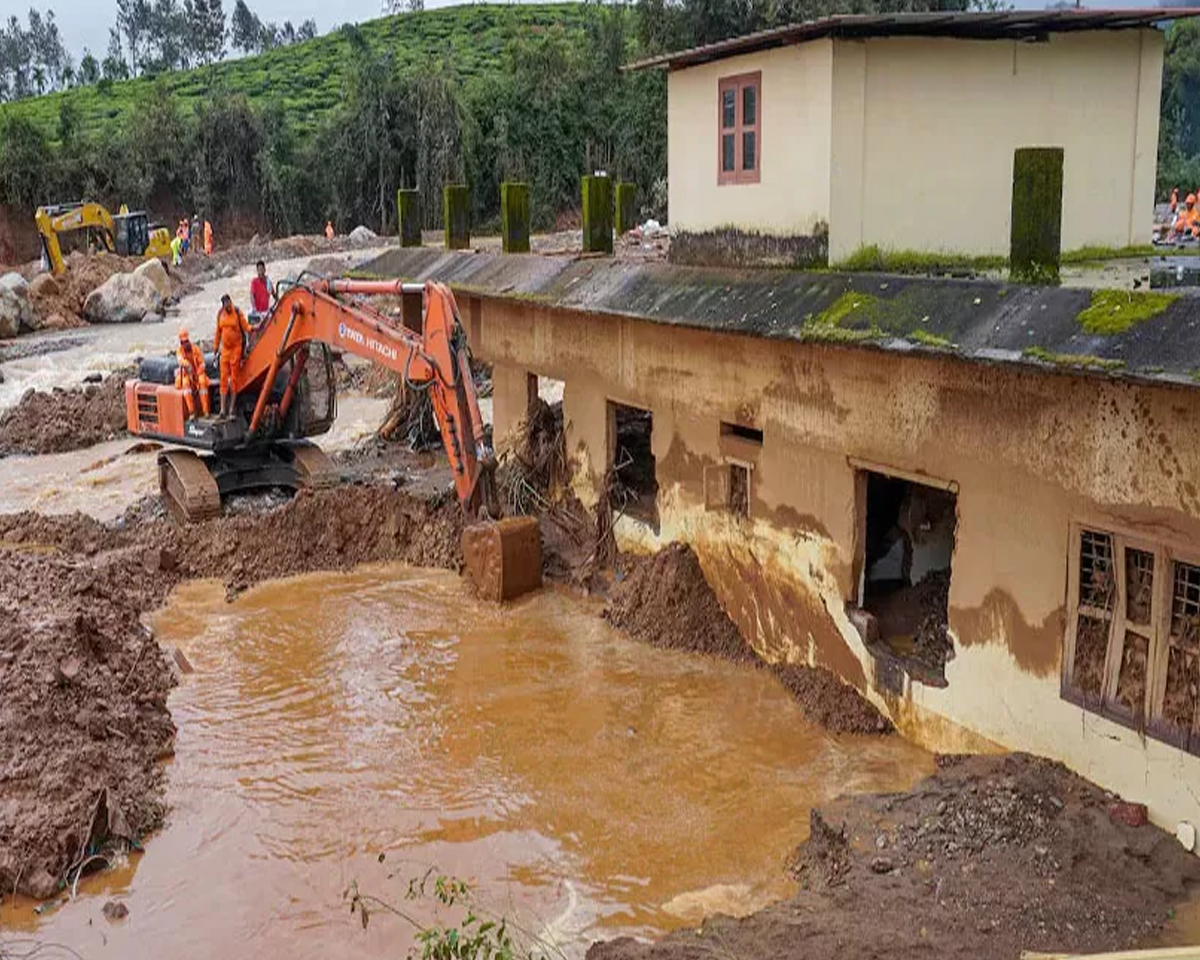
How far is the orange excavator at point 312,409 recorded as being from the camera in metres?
13.2

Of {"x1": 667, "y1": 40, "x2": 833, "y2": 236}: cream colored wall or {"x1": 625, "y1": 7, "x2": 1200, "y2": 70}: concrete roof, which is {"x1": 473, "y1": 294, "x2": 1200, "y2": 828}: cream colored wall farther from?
{"x1": 625, "y1": 7, "x2": 1200, "y2": 70}: concrete roof

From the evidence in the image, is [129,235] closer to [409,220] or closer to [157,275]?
[157,275]

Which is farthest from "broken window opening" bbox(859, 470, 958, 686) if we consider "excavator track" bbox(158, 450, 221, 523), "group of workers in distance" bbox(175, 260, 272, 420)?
"excavator track" bbox(158, 450, 221, 523)

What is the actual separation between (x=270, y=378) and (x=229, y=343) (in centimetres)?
70

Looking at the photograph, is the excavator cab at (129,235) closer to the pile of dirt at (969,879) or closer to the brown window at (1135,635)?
the pile of dirt at (969,879)

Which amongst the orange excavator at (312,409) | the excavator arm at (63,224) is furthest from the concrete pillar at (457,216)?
the excavator arm at (63,224)

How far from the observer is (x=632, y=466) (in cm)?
1495

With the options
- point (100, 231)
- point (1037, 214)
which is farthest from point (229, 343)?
point (100, 231)

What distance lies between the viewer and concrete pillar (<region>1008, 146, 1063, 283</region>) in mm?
9070

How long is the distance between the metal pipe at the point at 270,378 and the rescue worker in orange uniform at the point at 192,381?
64 centimetres

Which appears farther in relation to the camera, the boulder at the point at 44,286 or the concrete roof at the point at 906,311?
the boulder at the point at 44,286

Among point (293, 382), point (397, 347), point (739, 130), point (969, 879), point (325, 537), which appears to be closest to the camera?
point (969, 879)

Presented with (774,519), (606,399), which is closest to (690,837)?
(774,519)

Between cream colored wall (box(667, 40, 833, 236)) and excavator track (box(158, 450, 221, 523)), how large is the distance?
6739 mm
